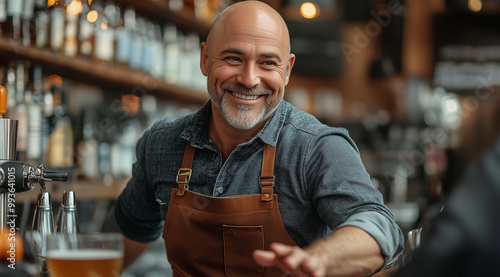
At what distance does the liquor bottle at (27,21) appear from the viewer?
1.94 meters

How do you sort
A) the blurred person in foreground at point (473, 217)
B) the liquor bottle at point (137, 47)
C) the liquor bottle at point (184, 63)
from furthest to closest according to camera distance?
1. the liquor bottle at point (184, 63)
2. the liquor bottle at point (137, 47)
3. the blurred person in foreground at point (473, 217)

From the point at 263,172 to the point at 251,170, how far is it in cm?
4

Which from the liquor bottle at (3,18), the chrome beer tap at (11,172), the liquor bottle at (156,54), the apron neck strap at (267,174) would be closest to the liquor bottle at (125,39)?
the liquor bottle at (156,54)

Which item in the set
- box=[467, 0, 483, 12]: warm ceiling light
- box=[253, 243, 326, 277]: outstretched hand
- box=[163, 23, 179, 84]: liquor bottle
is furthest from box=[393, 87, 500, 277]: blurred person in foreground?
box=[467, 0, 483, 12]: warm ceiling light

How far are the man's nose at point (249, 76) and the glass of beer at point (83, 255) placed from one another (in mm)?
600

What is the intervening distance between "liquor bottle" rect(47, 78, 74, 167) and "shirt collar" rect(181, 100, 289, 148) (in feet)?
2.82

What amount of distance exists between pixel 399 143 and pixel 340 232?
448cm

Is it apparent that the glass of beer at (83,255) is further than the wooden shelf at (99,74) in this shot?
No

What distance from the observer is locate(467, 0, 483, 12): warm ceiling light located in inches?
190

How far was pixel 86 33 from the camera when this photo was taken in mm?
2352

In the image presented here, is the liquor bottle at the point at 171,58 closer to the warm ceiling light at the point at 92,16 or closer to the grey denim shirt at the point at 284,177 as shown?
the warm ceiling light at the point at 92,16

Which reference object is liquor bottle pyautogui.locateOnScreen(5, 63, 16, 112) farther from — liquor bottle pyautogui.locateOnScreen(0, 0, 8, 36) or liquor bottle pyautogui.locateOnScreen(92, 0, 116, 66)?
liquor bottle pyautogui.locateOnScreen(92, 0, 116, 66)

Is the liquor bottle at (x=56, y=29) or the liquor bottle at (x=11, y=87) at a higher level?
the liquor bottle at (x=56, y=29)

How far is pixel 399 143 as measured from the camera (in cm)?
536
